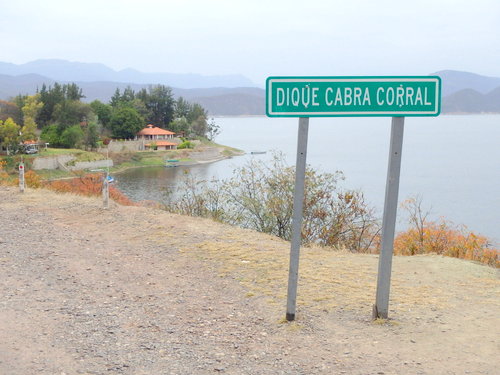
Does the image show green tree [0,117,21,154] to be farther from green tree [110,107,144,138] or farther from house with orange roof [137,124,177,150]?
house with orange roof [137,124,177,150]

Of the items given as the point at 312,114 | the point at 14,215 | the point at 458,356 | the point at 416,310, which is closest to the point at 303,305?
the point at 416,310

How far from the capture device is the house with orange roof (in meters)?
87.4

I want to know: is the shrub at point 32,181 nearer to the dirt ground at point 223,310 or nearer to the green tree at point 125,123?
the dirt ground at point 223,310

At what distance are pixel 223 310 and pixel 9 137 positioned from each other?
222ft

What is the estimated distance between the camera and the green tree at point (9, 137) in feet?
213

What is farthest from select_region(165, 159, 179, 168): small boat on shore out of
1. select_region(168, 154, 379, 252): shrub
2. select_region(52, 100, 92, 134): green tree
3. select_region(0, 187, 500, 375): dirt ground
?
select_region(0, 187, 500, 375): dirt ground

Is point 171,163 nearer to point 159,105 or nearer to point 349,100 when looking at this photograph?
point 159,105

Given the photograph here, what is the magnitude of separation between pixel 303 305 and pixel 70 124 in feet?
268

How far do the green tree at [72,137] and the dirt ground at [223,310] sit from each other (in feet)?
237

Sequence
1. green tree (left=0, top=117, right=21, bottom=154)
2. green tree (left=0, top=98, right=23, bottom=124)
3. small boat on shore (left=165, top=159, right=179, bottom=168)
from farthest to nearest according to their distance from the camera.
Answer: green tree (left=0, top=98, right=23, bottom=124) < small boat on shore (left=165, top=159, right=179, bottom=168) < green tree (left=0, top=117, right=21, bottom=154)

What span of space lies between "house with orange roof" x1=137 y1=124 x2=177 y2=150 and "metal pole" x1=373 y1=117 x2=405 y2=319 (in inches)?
3287

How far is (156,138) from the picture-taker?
9169 centimetres

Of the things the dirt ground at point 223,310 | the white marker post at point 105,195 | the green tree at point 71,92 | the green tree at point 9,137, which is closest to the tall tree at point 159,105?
the green tree at point 71,92

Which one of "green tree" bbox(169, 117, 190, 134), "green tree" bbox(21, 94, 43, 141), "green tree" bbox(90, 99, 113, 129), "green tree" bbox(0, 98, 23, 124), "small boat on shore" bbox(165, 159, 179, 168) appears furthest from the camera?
"green tree" bbox(169, 117, 190, 134)
